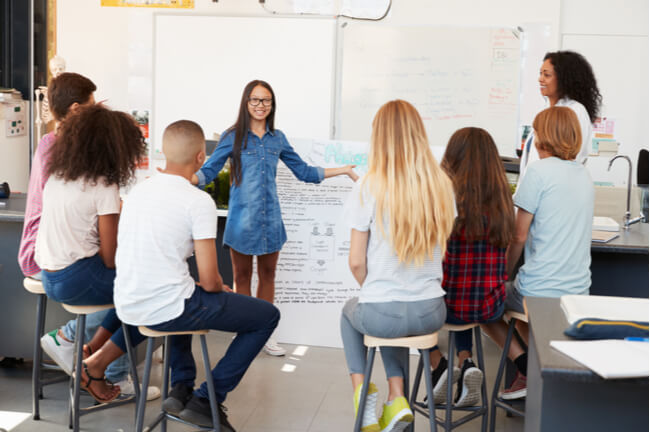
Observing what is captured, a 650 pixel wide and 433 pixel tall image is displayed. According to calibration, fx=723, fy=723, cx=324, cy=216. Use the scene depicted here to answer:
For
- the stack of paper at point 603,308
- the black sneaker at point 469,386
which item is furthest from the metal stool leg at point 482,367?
the stack of paper at point 603,308

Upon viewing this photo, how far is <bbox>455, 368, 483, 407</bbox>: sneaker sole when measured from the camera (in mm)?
2740

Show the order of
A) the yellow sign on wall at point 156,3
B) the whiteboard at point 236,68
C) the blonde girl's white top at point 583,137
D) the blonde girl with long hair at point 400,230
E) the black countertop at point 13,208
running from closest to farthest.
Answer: the blonde girl with long hair at point 400,230 → the black countertop at point 13,208 → the blonde girl's white top at point 583,137 → the whiteboard at point 236,68 → the yellow sign on wall at point 156,3

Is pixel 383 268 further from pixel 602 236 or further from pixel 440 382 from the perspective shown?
pixel 602 236

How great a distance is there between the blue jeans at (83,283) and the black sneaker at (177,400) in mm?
420

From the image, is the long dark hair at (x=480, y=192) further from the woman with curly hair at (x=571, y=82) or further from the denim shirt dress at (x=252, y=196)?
the denim shirt dress at (x=252, y=196)

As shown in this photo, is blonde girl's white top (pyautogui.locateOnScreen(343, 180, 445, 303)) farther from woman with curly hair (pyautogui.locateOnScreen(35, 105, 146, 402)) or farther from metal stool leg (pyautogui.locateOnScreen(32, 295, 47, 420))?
metal stool leg (pyautogui.locateOnScreen(32, 295, 47, 420))

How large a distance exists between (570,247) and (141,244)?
5.04 feet

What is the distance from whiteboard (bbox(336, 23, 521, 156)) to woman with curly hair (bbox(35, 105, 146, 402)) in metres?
3.51

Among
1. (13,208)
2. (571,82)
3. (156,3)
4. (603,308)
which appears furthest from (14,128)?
(603,308)

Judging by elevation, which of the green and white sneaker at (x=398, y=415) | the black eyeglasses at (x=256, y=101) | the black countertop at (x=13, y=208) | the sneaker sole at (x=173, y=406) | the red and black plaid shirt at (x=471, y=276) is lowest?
the sneaker sole at (x=173, y=406)

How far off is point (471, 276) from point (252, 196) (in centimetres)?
132

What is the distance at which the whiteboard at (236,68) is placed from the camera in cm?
601

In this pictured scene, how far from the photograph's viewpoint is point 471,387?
276cm

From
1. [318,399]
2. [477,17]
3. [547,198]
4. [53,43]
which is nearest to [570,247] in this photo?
[547,198]
